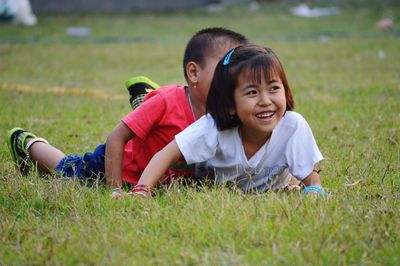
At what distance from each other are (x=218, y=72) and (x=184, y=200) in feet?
2.39

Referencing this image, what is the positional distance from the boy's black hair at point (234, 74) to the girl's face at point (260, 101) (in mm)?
30

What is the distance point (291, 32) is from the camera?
1697 cm

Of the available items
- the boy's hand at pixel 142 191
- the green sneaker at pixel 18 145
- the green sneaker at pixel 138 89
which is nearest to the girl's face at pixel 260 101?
the boy's hand at pixel 142 191

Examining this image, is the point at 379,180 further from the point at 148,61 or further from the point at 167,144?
the point at 148,61

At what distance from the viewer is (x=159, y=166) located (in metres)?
3.63

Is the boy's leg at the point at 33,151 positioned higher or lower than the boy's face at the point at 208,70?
lower

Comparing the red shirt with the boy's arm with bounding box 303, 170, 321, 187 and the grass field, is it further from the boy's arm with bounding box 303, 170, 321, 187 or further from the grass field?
the boy's arm with bounding box 303, 170, 321, 187

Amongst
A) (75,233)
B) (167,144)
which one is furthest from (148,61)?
(75,233)

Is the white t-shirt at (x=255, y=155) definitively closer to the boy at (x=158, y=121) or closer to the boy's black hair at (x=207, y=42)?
the boy at (x=158, y=121)

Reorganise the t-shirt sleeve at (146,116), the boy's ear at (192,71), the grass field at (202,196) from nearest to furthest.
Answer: the grass field at (202,196) → the t-shirt sleeve at (146,116) → the boy's ear at (192,71)

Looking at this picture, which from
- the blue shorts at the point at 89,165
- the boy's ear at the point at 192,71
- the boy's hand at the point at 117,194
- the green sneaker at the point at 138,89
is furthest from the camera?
the green sneaker at the point at 138,89

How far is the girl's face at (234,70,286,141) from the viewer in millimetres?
3564

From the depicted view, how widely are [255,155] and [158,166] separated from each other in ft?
1.72

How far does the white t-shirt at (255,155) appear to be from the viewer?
12.0 feet
